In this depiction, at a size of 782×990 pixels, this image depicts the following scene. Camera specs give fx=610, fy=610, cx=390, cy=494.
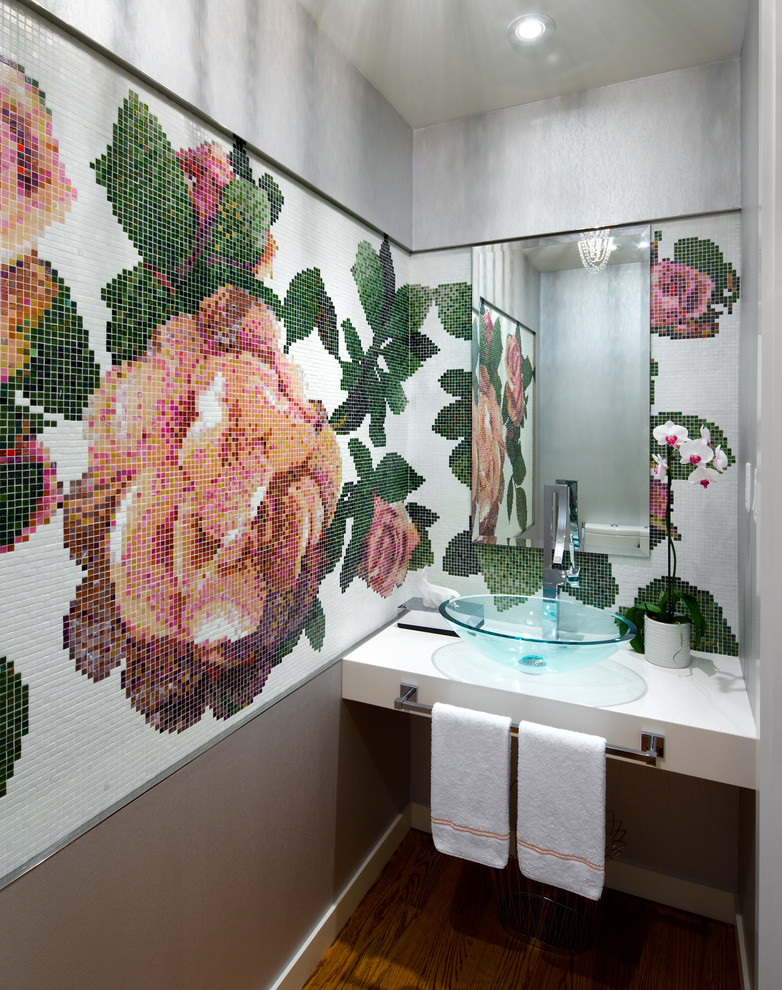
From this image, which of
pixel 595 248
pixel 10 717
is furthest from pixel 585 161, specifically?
pixel 10 717


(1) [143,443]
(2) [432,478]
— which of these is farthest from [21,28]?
(2) [432,478]

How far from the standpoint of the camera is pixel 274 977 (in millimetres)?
1544

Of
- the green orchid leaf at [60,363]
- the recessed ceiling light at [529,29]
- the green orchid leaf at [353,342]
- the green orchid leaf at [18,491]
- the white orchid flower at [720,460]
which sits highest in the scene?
the recessed ceiling light at [529,29]

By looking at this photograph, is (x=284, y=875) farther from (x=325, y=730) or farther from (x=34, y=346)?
(x=34, y=346)

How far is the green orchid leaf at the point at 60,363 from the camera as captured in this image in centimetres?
96

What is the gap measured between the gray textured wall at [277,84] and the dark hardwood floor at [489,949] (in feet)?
7.02

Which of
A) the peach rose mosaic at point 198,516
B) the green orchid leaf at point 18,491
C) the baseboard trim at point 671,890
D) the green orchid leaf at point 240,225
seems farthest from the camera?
the baseboard trim at point 671,890

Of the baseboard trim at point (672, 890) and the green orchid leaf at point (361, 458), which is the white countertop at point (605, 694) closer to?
the green orchid leaf at point (361, 458)

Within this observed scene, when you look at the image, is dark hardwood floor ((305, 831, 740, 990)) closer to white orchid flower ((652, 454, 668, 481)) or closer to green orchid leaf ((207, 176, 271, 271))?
white orchid flower ((652, 454, 668, 481))

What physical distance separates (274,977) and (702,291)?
221 centimetres

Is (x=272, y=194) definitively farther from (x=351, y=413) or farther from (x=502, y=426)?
(x=502, y=426)

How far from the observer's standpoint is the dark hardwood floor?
5.45ft

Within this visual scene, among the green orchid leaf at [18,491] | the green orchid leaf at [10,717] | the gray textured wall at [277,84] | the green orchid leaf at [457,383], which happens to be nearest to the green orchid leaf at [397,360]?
the green orchid leaf at [457,383]

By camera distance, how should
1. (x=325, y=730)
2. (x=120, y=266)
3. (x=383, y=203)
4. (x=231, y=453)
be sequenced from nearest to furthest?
(x=120, y=266) < (x=231, y=453) < (x=325, y=730) < (x=383, y=203)
